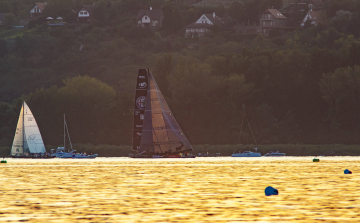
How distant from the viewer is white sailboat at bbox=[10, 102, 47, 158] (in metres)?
134

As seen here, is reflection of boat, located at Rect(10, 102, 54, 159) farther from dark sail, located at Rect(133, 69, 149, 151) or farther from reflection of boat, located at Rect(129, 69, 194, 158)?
reflection of boat, located at Rect(129, 69, 194, 158)

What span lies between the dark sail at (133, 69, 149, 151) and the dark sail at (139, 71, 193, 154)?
344 cm

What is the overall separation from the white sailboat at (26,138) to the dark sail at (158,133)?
2857 centimetres

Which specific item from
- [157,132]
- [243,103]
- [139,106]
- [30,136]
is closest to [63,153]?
[30,136]

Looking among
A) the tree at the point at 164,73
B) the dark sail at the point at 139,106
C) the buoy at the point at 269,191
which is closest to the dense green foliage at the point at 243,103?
the tree at the point at 164,73

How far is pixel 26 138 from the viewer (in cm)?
13462

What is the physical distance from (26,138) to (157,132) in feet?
105

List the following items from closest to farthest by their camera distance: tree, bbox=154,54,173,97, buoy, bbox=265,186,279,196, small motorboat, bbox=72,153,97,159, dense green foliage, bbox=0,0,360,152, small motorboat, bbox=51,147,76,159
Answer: buoy, bbox=265,186,279,196 < small motorboat, bbox=72,153,97,159 < small motorboat, bbox=51,147,76,159 < dense green foliage, bbox=0,0,360,152 < tree, bbox=154,54,173,97

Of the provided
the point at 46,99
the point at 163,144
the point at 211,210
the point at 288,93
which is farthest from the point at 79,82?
the point at 211,210

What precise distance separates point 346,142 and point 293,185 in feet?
303

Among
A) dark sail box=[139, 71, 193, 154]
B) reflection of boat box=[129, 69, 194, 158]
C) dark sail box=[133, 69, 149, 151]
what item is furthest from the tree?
dark sail box=[139, 71, 193, 154]

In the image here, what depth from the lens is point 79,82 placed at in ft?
554

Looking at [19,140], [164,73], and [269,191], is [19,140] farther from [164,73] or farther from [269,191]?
[269,191]

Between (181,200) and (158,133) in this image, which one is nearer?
(181,200)
